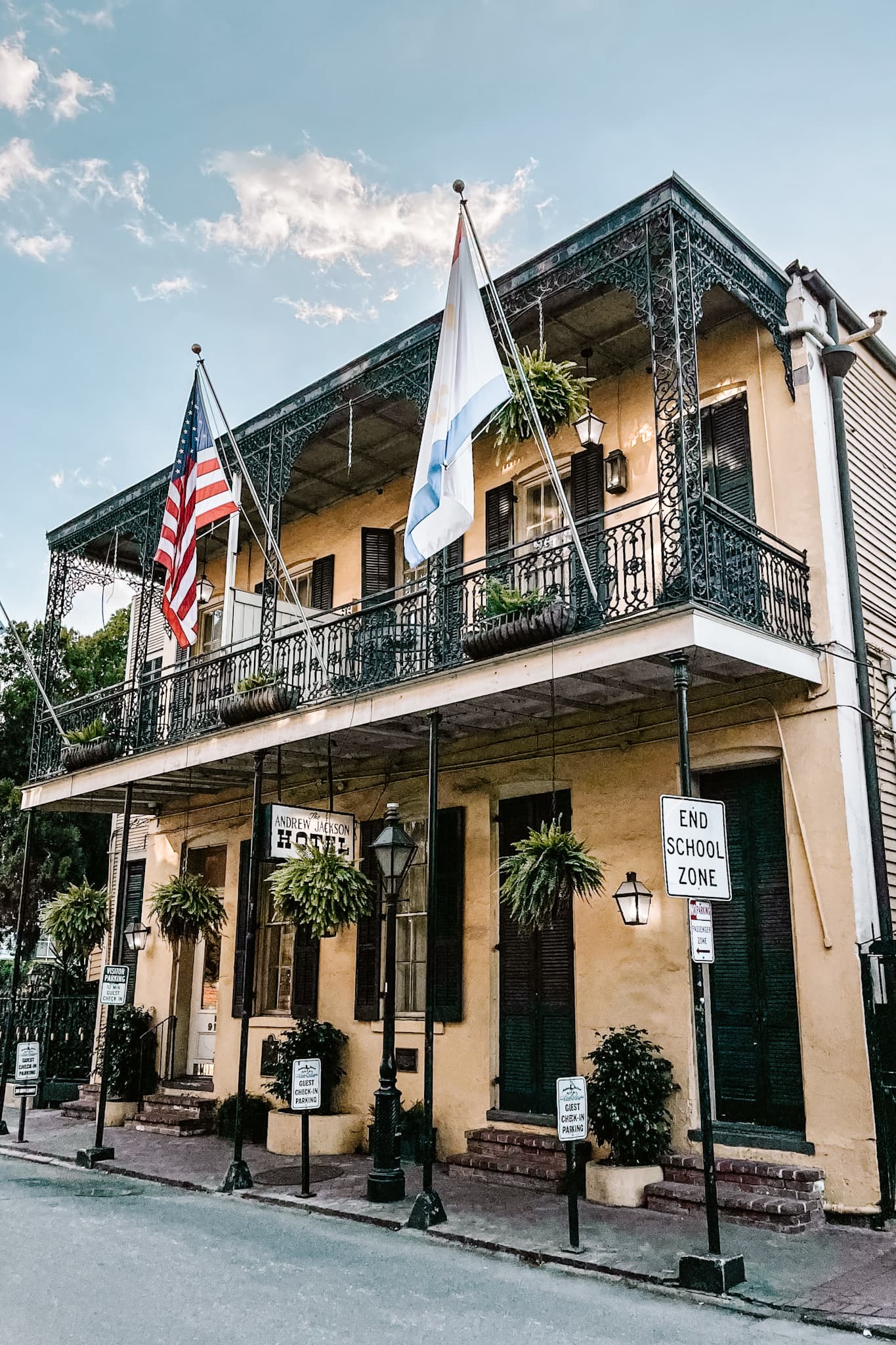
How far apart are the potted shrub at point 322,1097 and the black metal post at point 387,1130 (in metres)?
2.16

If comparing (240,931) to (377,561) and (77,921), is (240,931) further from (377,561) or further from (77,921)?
(377,561)

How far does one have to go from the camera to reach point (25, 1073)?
11.9 metres

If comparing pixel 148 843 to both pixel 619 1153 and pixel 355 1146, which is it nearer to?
pixel 355 1146

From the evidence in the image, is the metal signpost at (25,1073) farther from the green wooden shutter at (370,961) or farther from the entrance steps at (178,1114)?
the green wooden shutter at (370,961)

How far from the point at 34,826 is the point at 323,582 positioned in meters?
9.46

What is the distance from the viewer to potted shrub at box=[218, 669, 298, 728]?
10.6m

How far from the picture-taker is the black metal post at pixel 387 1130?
8.38 metres

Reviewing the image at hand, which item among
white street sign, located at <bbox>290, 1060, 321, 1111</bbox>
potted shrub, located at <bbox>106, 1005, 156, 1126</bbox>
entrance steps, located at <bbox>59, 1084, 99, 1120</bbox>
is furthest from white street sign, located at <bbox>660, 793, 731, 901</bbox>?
entrance steps, located at <bbox>59, 1084, 99, 1120</bbox>

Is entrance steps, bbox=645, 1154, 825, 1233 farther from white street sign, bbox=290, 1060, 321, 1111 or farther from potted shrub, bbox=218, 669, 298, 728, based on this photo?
potted shrub, bbox=218, 669, 298, 728

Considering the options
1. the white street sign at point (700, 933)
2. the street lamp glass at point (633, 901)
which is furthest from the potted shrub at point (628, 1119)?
the white street sign at point (700, 933)

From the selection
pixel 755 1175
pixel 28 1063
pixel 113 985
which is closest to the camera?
pixel 755 1175

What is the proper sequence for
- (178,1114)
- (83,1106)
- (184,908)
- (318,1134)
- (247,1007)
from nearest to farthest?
1. (247,1007)
2. (318,1134)
3. (184,908)
4. (178,1114)
5. (83,1106)

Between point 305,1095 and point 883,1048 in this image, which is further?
point 305,1095

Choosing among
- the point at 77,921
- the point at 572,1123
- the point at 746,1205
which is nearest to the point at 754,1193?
the point at 746,1205
